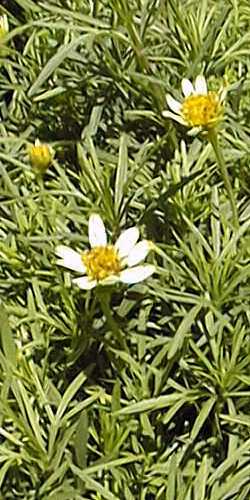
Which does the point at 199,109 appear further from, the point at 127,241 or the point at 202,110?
the point at 127,241

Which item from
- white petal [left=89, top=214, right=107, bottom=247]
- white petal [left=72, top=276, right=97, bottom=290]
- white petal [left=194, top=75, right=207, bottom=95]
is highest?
white petal [left=194, top=75, right=207, bottom=95]

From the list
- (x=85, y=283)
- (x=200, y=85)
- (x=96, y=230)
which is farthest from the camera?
(x=200, y=85)

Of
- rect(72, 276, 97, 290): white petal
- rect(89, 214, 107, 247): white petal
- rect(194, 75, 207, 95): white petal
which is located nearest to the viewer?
rect(72, 276, 97, 290): white petal

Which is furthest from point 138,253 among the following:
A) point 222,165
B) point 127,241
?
point 222,165

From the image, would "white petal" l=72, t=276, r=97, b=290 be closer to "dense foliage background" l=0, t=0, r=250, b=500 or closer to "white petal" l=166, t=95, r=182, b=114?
"dense foliage background" l=0, t=0, r=250, b=500

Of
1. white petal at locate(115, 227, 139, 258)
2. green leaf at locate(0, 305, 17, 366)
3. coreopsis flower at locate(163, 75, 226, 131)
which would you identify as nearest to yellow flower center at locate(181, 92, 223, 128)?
coreopsis flower at locate(163, 75, 226, 131)

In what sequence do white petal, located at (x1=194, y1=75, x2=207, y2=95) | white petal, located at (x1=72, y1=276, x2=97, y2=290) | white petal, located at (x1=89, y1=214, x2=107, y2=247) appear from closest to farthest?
white petal, located at (x1=72, y1=276, x2=97, y2=290) < white petal, located at (x1=89, y1=214, x2=107, y2=247) < white petal, located at (x1=194, y1=75, x2=207, y2=95)

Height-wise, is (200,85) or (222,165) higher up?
(200,85)
